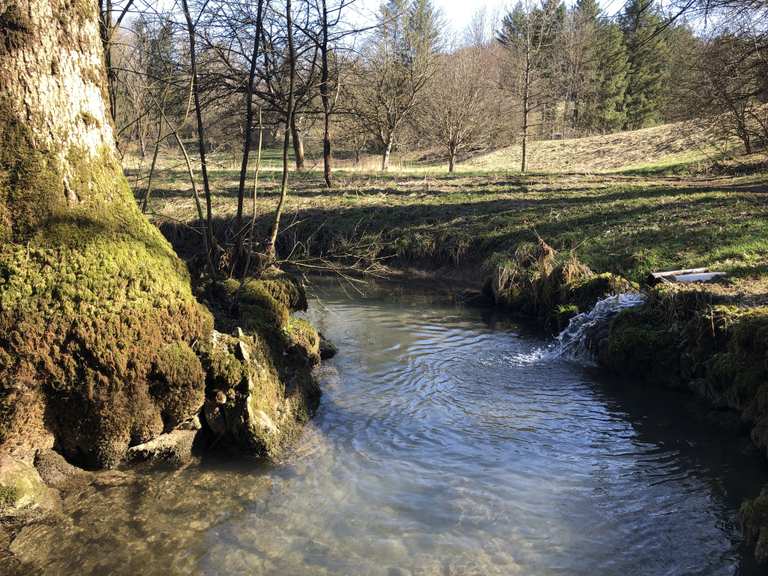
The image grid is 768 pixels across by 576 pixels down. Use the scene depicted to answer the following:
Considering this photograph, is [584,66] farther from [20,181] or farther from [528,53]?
[20,181]

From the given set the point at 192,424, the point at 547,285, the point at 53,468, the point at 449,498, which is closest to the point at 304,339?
the point at 192,424

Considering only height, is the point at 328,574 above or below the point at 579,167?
below

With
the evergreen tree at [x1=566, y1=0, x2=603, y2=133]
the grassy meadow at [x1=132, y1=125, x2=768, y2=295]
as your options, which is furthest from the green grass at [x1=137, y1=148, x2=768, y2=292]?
the evergreen tree at [x1=566, y1=0, x2=603, y2=133]

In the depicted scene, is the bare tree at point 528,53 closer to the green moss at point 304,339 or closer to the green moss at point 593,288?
the green moss at point 593,288

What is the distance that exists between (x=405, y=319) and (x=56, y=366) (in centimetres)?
773

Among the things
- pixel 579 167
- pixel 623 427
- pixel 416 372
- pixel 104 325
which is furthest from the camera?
pixel 579 167

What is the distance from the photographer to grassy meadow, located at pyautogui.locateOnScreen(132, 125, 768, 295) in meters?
11.9

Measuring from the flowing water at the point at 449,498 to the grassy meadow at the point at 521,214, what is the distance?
2774mm

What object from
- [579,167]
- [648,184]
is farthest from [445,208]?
[579,167]

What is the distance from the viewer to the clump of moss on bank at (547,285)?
430 inches

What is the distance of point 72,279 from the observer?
16.8 feet

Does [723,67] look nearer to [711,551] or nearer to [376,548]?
[711,551]

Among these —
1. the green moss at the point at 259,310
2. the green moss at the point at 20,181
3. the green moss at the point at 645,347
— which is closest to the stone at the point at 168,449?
the green moss at the point at 259,310

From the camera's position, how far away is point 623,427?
22.9 ft
